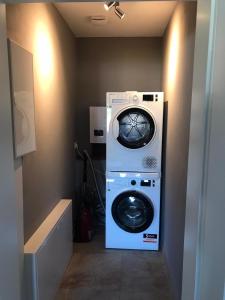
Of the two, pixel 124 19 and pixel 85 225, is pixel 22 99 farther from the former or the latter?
pixel 85 225

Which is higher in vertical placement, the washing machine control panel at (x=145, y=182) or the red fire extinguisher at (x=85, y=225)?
the washing machine control panel at (x=145, y=182)

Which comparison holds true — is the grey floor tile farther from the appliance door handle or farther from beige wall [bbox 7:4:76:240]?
the appliance door handle

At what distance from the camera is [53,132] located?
8.39 ft

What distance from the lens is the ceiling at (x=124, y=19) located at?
2588 mm

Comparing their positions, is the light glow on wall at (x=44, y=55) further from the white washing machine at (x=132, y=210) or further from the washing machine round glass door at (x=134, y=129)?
the white washing machine at (x=132, y=210)

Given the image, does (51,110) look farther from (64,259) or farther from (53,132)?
(64,259)

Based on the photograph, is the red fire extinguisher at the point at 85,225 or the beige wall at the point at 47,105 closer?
the beige wall at the point at 47,105

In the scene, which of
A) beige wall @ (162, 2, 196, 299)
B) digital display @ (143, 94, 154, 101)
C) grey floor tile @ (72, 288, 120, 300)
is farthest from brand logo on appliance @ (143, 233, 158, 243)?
digital display @ (143, 94, 154, 101)

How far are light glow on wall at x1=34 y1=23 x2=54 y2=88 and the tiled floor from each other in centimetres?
178

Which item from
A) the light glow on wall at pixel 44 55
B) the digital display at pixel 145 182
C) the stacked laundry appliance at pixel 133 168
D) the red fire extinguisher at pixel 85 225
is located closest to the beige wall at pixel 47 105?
the light glow on wall at pixel 44 55

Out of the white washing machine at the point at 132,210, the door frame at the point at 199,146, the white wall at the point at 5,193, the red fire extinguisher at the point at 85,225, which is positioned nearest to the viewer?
the door frame at the point at 199,146

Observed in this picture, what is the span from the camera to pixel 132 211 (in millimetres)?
3160

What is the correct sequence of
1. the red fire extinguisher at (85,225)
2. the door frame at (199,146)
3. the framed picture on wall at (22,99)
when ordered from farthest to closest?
1. the red fire extinguisher at (85,225)
2. the framed picture on wall at (22,99)
3. the door frame at (199,146)

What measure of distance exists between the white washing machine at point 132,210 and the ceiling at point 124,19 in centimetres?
167
